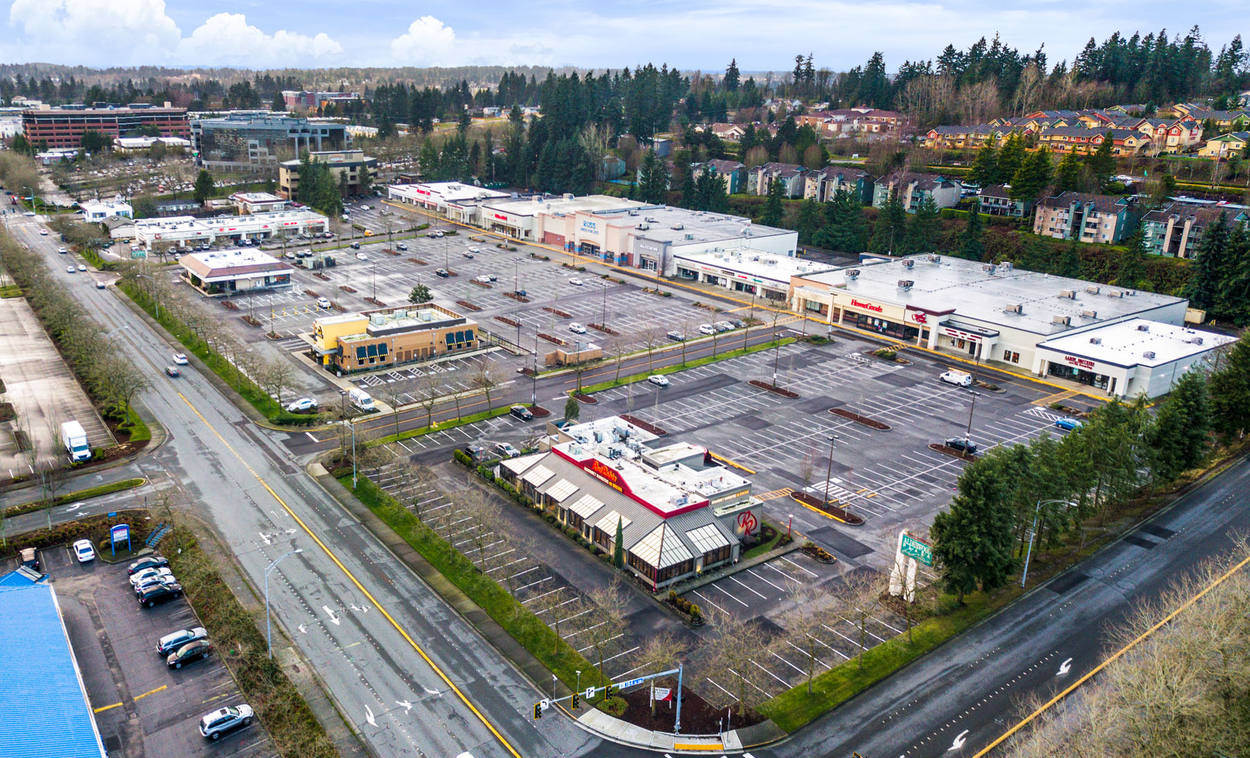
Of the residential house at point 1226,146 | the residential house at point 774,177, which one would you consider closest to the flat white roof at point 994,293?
the residential house at point 774,177

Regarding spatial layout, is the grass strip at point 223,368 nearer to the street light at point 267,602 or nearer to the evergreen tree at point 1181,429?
the street light at point 267,602

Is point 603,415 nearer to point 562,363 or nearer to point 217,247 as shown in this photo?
point 562,363

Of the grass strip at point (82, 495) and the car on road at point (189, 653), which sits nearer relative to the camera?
the car on road at point (189, 653)

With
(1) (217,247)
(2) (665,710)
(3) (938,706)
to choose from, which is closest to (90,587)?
(2) (665,710)

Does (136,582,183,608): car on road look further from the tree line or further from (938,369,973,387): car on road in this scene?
(938,369,973,387): car on road

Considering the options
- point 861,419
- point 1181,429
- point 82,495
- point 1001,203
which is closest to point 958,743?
point 1181,429

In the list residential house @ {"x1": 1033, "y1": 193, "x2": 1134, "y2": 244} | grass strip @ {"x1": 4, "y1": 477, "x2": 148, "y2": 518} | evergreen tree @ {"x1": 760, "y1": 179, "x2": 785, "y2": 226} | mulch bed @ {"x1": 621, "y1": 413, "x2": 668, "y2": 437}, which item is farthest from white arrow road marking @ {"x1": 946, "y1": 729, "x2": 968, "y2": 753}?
evergreen tree @ {"x1": 760, "y1": 179, "x2": 785, "y2": 226}

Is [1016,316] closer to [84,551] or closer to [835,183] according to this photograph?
[835,183]
